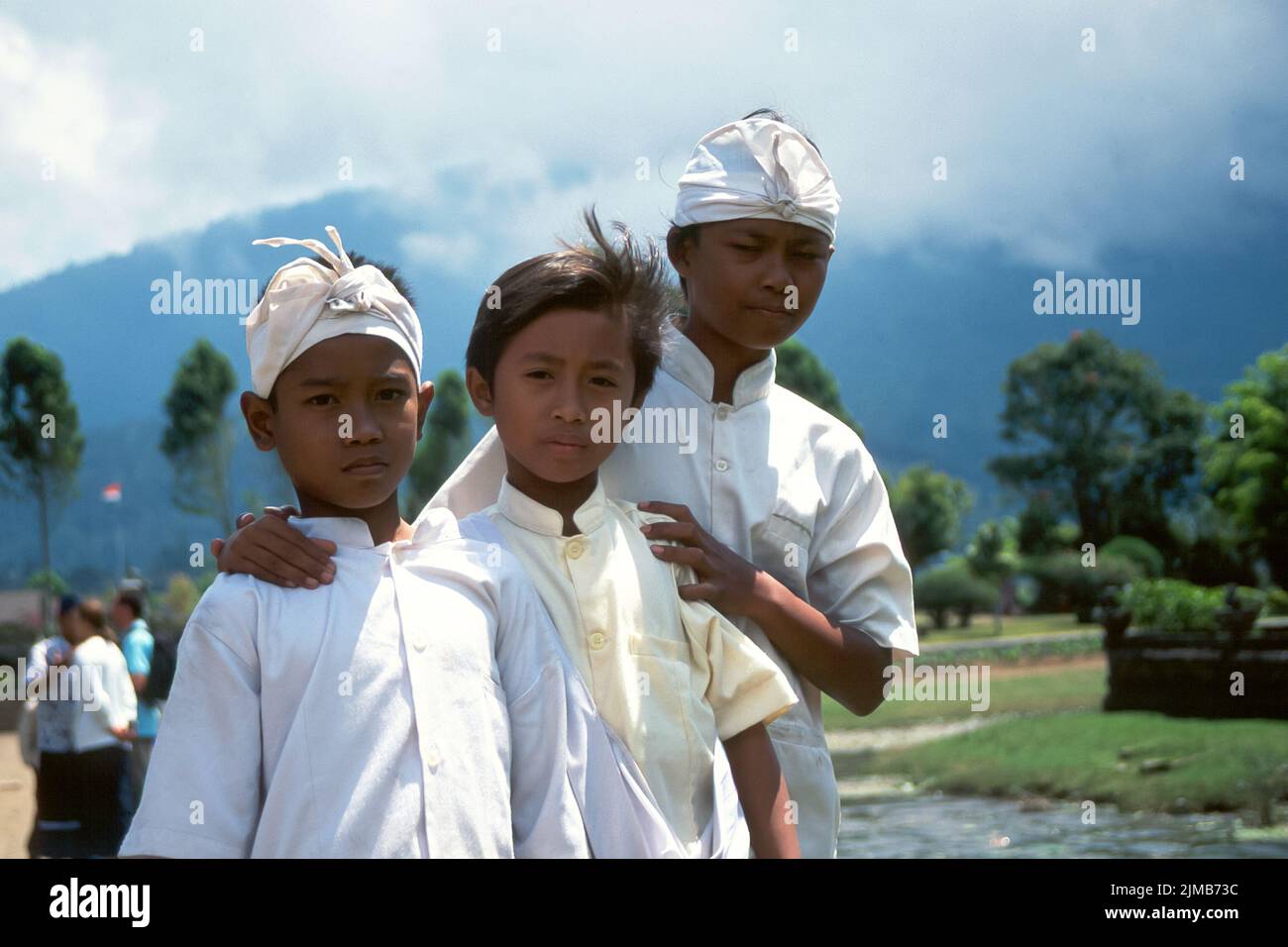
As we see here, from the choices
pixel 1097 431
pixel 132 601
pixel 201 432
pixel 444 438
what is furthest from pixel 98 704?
pixel 1097 431

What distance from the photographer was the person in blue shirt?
27.7 ft

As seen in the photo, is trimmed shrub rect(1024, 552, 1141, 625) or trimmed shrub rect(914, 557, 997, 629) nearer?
trimmed shrub rect(1024, 552, 1141, 625)

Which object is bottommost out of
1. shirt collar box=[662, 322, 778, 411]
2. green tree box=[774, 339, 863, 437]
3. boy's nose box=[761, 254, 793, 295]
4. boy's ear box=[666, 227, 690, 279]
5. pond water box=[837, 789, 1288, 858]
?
pond water box=[837, 789, 1288, 858]

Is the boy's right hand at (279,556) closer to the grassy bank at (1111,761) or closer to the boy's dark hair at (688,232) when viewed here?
the boy's dark hair at (688,232)

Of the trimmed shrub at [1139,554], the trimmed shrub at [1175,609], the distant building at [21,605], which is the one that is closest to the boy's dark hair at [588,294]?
the trimmed shrub at [1175,609]

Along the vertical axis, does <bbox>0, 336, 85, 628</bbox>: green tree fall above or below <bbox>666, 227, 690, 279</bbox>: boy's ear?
above

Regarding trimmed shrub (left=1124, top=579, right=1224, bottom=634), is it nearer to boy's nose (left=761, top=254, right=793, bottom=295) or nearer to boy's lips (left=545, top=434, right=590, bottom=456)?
boy's nose (left=761, top=254, right=793, bottom=295)

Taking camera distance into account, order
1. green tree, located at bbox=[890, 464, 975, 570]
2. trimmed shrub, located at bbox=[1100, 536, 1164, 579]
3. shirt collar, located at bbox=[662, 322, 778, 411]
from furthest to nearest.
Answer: green tree, located at bbox=[890, 464, 975, 570], trimmed shrub, located at bbox=[1100, 536, 1164, 579], shirt collar, located at bbox=[662, 322, 778, 411]

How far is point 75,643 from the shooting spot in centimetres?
801

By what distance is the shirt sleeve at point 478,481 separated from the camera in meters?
2.69

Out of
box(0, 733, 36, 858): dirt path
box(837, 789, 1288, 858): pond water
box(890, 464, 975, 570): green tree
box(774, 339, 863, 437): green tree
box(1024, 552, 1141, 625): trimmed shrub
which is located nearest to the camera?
box(0, 733, 36, 858): dirt path

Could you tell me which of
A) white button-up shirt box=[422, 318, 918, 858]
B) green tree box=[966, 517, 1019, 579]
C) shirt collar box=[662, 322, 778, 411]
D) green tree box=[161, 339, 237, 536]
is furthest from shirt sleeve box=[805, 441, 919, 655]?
green tree box=[161, 339, 237, 536]

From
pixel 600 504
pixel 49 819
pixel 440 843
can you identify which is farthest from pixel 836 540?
pixel 49 819

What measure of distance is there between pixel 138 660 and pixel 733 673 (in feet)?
23.3
